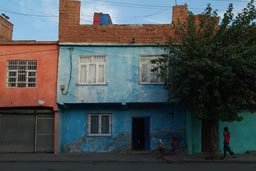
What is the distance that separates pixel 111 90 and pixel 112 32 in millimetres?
3300

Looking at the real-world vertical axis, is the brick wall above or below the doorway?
above

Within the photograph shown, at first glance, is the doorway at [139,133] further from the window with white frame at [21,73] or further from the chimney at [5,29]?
the chimney at [5,29]

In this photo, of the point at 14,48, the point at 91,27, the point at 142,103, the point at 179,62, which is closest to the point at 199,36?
the point at 179,62

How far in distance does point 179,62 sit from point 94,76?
18.7 feet

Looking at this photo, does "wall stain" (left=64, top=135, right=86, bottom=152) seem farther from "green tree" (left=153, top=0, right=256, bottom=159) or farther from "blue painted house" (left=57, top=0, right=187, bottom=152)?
"green tree" (left=153, top=0, right=256, bottom=159)

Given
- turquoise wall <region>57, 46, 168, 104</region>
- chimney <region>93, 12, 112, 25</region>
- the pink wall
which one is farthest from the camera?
chimney <region>93, 12, 112, 25</region>

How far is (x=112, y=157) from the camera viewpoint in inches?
853

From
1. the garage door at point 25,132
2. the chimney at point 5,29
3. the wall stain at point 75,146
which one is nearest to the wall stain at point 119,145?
the wall stain at point 75,146

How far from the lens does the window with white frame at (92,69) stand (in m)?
23.8

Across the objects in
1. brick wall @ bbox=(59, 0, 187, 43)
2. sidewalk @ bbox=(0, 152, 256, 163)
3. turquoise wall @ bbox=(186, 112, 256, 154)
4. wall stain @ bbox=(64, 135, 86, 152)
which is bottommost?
sidewalk @ bbox=(0, 152, 256, 163)

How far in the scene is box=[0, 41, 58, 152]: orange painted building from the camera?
23.8m

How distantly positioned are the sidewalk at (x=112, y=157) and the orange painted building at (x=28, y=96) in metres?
1.00

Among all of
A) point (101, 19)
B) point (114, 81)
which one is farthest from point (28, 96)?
point (101, 19)

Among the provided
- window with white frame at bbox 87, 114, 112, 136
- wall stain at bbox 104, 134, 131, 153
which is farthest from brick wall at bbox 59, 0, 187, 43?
wall stain at bbox 104, 134, 131, 153
